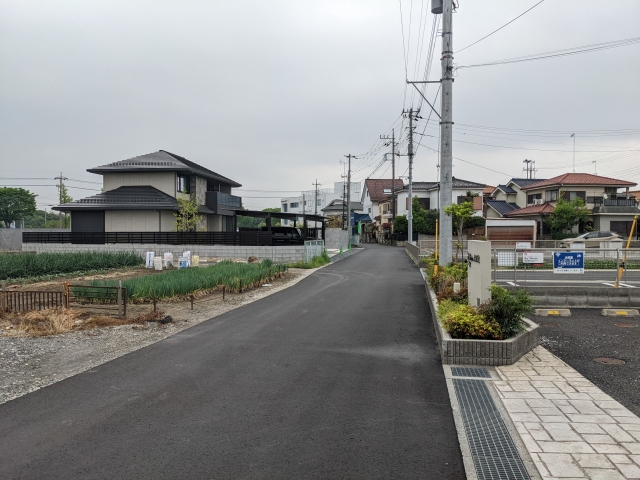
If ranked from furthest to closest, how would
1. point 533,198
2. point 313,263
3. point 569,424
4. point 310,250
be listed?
point 533,198 → point 310,250 → point 313,263 → point 569,424

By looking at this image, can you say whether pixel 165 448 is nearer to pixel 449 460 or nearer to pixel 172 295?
pixel 449 460

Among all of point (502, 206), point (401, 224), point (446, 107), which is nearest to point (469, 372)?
point (446, 107)

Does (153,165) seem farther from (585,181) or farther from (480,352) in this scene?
(585,181)

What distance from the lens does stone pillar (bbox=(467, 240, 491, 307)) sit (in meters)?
9.16

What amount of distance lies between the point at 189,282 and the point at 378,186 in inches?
2696

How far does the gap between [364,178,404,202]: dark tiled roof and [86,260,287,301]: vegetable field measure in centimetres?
5912

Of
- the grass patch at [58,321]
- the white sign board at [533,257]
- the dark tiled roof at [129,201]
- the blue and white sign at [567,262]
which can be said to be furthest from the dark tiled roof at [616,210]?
the grass patch at [58,321]

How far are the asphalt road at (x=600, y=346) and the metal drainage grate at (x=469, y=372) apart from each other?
148 centimetres

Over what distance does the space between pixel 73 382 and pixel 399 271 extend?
1995 centimetres

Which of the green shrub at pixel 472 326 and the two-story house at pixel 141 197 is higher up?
the two-story house at pixel 141 197

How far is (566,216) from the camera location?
41062 mm

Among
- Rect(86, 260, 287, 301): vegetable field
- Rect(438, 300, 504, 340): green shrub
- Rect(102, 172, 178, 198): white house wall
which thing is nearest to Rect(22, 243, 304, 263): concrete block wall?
Rect(102, 172, 178, 198): white house wall

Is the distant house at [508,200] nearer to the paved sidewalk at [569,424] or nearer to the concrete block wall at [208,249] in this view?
the concrete block wall at [208,249]

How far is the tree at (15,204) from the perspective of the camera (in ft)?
205
